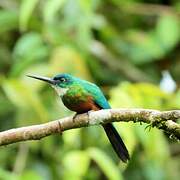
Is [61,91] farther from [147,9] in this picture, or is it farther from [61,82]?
[147,9]

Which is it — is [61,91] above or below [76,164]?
above

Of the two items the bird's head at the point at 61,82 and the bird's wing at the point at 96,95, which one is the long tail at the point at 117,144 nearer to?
the bird's wing at the point at 96,95

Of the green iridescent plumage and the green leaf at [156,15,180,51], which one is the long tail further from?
the green leaf at [156,15,180,51]

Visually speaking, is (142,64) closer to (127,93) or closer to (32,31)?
(32,31)

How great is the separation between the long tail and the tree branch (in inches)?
6.0

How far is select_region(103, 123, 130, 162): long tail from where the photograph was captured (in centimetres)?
247

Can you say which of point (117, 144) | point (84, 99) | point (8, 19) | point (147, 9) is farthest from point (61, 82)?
point (147, 9)

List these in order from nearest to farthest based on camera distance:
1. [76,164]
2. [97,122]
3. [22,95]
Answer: [97,122] < [76,164] < [22,95]

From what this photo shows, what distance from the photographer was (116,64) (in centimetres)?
450

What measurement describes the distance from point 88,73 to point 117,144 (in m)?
1.39

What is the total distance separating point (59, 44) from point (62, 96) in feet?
4.19

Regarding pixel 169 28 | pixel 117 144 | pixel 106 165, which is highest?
pixel 117 144

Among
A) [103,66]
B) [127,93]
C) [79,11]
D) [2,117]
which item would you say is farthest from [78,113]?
[103,66]

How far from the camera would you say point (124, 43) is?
4.64 meters
